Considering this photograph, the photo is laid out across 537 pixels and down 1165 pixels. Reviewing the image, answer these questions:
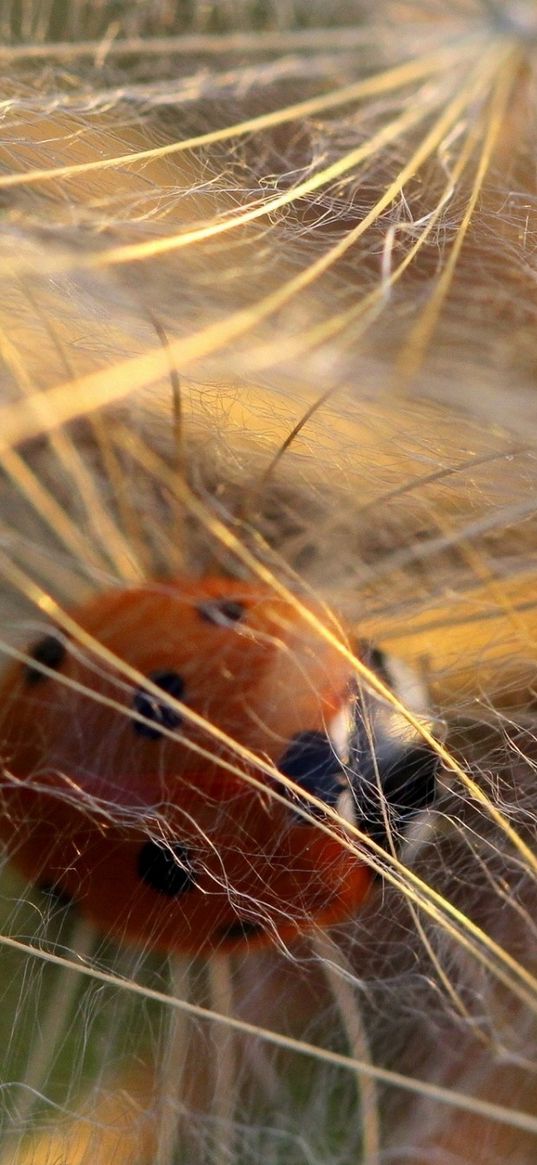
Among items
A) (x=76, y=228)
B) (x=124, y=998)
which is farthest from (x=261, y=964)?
(x=76, y=228)

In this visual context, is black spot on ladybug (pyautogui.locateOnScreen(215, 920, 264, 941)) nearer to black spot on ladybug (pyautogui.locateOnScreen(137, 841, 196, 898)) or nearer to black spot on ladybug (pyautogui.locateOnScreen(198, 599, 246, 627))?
black spot on ladybug (pyautogui.locateOnScreen(137, 841, 196, 898))

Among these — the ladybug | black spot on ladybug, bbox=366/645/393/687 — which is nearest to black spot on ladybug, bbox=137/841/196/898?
the ladybug

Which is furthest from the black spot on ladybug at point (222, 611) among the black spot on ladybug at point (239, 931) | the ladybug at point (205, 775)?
the black spot on ladybug at point (239, 931)

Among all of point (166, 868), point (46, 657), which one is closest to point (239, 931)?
point (166, 868)

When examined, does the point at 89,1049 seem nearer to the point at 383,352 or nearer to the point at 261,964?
the point at 261,964

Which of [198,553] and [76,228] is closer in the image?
[76,228]
